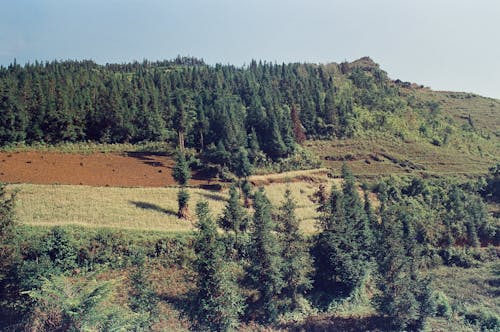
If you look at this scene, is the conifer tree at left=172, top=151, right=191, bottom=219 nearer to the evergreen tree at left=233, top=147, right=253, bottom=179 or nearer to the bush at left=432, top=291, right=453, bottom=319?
the evergreen tree at left=233, top=147, right=253, bottom=179

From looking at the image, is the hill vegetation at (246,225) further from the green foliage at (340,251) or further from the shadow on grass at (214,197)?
the shadow on grass at (214,197)

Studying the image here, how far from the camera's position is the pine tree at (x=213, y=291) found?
26.0m

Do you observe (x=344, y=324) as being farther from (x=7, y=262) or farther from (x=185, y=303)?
(x=7, y=262)

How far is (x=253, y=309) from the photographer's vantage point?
29.7 m

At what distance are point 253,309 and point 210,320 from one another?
4.36 m

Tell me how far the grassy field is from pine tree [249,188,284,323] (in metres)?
8.23

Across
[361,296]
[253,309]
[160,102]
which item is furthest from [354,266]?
[160,102]

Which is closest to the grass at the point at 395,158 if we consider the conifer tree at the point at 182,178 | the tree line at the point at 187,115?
the tree line at the point at 187,115

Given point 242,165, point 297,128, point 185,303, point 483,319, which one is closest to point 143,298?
point 185,303

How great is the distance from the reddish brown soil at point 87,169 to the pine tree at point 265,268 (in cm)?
1835

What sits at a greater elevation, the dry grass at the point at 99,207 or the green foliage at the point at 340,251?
the dry grass at the point at 99,207

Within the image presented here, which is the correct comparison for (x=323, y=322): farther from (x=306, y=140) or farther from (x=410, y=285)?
(x=306, y=140)

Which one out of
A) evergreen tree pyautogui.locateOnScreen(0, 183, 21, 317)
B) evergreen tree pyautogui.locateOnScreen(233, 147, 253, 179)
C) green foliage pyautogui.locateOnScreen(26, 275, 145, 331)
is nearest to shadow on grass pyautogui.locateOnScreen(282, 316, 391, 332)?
green foliage pyautogui.locateOnScreen(26, 275, 145, 331)

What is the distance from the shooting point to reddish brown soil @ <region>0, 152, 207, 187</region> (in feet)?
138
